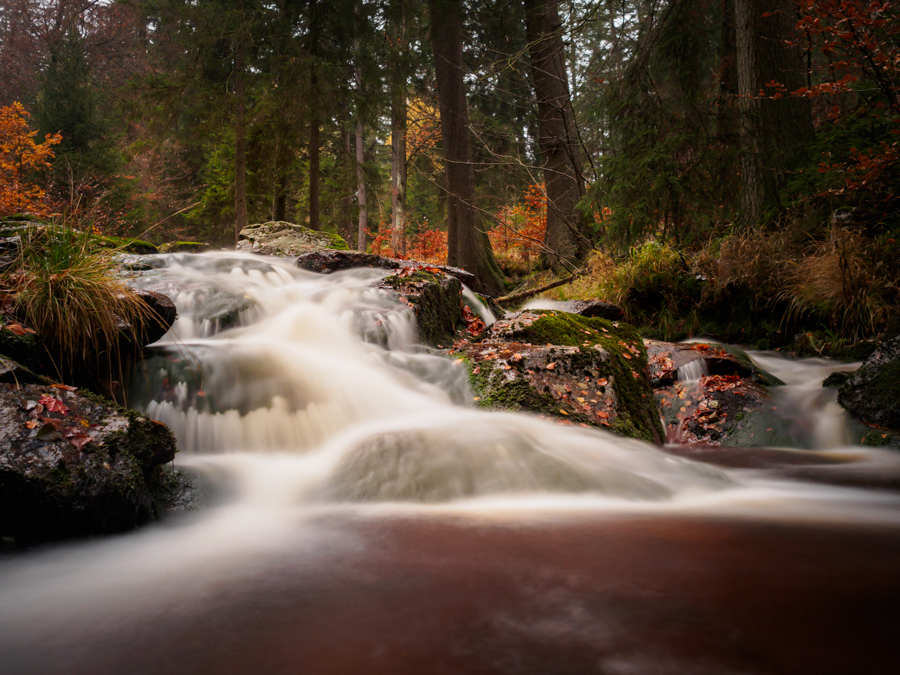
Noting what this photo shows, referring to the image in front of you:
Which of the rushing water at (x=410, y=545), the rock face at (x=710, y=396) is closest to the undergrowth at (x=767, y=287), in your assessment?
the rock face at (x=710, y=396)

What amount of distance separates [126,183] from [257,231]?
10.7 meters

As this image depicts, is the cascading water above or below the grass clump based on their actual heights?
below

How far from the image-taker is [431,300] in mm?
6422

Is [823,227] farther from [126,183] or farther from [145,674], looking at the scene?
[126,183]

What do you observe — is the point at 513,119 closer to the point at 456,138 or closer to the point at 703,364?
the point at 456,138

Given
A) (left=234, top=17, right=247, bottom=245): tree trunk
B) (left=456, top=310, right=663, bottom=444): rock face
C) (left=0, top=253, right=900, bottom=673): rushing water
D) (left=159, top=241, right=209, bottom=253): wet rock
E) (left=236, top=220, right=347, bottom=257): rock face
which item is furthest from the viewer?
(left=234, top=17, right=247, bottom=245): tree trunk

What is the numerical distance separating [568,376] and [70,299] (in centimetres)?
376

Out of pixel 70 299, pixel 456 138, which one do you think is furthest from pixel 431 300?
pixel 456 138

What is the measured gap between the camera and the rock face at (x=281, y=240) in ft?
33.4

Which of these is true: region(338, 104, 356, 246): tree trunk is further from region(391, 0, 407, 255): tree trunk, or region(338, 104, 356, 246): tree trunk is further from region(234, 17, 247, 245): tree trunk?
region(234, 17, 247, 245): tree trunk

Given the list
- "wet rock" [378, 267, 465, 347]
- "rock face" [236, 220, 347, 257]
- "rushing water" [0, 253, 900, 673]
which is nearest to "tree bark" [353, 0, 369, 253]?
"rock face" [236, 220, 347, 257]

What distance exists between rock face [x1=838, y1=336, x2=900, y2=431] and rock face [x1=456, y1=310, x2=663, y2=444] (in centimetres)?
160

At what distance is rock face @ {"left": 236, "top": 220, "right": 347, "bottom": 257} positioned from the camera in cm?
1019

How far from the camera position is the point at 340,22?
41.9ft
